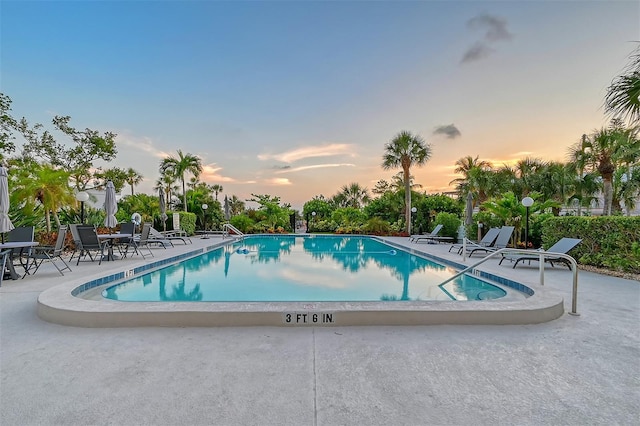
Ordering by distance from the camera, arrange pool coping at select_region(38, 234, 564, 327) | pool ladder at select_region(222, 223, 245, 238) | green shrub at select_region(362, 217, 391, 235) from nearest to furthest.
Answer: pool coping at select_region(38, 234, 564, 327), pool ladder at select_region(222, 223, 245, 238), green shrub at select_region(362, 217, 391, 235)

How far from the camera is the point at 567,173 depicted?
1828cm

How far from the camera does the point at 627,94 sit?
4.94 metres

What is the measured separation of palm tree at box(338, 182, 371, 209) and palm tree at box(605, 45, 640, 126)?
35365 millimetres

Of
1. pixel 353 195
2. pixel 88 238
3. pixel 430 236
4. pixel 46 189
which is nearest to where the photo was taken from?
pixel 88 238

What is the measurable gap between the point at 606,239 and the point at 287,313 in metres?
8.24

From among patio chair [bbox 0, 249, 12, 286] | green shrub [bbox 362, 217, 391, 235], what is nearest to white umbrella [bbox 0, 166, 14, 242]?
patio chair [bbox 0, 249, 12, 286]

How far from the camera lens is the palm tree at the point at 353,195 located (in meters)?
40.6

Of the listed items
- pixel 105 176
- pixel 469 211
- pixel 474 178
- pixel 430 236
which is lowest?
pixel 430 236

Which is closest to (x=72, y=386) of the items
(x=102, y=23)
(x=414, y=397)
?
(x=414, y=397)

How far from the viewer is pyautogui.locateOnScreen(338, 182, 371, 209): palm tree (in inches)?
1598

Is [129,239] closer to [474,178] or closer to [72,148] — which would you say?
[72,148]

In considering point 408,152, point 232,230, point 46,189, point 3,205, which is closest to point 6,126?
point 46,189

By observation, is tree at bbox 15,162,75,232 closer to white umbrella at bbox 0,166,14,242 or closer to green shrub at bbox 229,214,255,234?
white umbrella at bbox 0,166,14,242

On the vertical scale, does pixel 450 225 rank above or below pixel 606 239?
above
